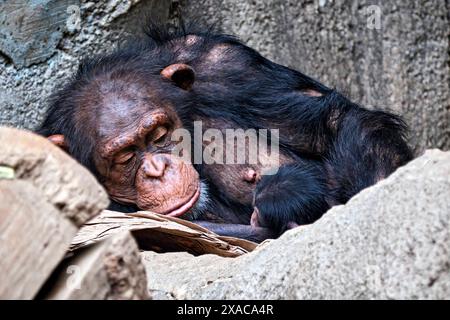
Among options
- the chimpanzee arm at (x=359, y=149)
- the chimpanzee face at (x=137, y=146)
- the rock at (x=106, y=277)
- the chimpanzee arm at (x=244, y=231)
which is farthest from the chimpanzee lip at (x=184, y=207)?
the rock at (x=106, y=277)

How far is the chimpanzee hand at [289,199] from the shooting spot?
13.1 feet

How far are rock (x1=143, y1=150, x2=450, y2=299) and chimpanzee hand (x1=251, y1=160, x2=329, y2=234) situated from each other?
124 cm

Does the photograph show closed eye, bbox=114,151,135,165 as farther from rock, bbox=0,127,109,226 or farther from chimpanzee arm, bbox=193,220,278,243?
rock, bbox=0,127,109,226

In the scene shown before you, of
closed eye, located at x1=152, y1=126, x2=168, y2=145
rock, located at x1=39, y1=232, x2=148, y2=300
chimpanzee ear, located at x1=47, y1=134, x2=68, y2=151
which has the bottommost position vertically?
chimpanzee ear, located at x1=47, y1=134, x2=68, y2=151

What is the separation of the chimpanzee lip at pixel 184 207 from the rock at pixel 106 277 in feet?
6.94

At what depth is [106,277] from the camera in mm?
1872

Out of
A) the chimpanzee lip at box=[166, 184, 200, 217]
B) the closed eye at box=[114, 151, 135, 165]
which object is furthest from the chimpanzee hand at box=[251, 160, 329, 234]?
the closed eye at box=[114, 151, 135, 165]

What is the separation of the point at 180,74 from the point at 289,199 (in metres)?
0.95

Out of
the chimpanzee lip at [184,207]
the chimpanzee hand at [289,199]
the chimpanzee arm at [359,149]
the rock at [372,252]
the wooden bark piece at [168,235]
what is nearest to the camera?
the rock at [372,252]

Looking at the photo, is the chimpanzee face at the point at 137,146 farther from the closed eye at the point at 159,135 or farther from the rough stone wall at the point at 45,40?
the rough stone wall at the point at 45,40

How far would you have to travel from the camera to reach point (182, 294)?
278 centimetres

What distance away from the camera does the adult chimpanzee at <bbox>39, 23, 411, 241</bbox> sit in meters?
4.13

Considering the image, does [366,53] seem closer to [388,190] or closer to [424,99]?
[424,99]

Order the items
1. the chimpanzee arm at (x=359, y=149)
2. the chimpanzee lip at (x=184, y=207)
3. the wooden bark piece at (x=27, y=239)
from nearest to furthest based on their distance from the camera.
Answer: the wooden bark piece at (x=27, y=239), the chimpanzee lip at (x=184, y=207), the chimpanzee arm at (x=359, y=149)
